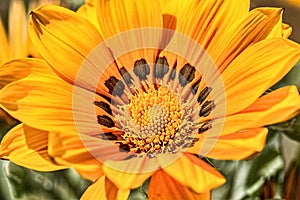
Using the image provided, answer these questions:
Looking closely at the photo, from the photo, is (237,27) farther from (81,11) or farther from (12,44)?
(12,44)

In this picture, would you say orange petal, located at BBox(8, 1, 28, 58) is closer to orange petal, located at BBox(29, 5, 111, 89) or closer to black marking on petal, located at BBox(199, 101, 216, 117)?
orange petal, located at BBox(29, 5, 111, 89)

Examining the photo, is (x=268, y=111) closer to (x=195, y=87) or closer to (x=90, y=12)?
(x=195, y=87)

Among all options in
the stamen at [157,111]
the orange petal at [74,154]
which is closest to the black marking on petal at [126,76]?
the stamen at [157,111]

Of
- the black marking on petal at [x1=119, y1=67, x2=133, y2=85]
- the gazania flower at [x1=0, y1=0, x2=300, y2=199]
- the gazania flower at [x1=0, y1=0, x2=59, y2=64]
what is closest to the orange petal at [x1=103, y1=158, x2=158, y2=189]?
the gazania flower at [x1=0, y1=0, x2=300, y2=199]

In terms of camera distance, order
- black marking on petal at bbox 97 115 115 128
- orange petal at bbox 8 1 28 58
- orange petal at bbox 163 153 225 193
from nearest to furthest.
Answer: orange petal at bbox 163 153 225 193 < black marking on petal at bbox 97 115 115 128 < orange petal at bbox 8 1 28 58

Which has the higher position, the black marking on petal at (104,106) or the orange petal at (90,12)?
the orange petal at (90,12)

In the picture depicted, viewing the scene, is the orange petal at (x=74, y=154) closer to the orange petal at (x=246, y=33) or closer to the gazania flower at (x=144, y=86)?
the gazania flower at (x=144, y=86)

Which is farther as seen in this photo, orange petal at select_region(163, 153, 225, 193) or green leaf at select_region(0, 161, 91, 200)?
green leaf at select_region(0, 161, 91, 200)
